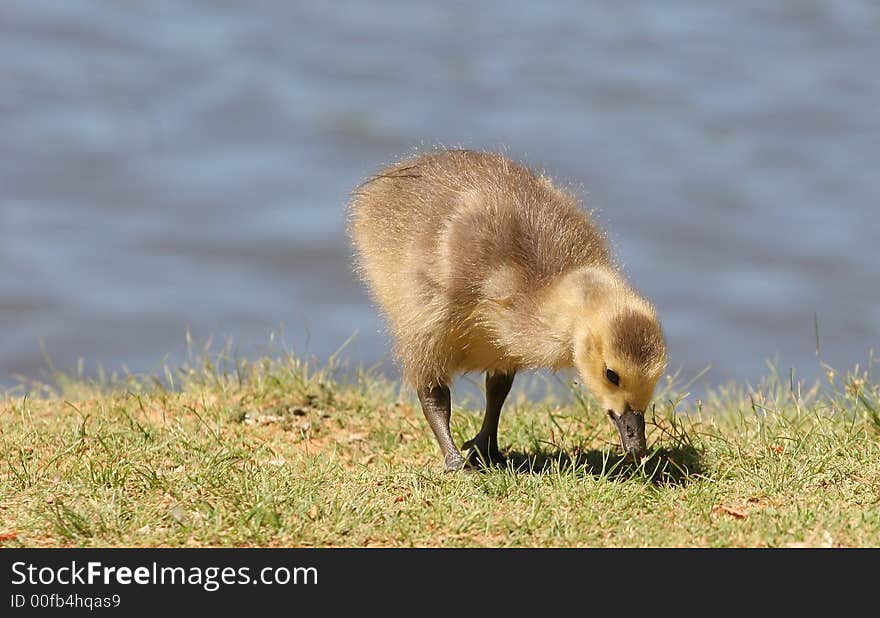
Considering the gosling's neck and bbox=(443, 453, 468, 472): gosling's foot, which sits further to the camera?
bbox=(443, 453, 468, 472): gosling's foot

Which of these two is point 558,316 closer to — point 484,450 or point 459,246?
point 459,246

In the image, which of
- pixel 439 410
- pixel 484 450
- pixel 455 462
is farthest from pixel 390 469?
pixel 484 450

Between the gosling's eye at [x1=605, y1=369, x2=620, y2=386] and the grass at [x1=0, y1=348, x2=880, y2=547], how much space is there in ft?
1.63

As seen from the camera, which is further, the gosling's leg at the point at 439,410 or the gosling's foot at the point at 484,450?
the gosling's foot at the point at 484,450

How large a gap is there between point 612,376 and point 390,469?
136 cm

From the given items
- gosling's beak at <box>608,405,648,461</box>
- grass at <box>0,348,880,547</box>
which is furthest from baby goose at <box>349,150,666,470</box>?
grass at <box>0,348,880,547</box>

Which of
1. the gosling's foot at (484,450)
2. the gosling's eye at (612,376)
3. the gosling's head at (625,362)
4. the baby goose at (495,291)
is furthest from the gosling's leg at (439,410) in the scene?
the gosling's eye at (612,376)

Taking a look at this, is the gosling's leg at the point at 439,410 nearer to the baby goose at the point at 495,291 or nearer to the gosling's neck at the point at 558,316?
the baby goose at the point at 495,291

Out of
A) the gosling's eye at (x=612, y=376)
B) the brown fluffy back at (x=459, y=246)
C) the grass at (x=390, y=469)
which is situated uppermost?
the brown fluffy back at (x=459, y=246)

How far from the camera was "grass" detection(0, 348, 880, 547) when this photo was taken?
18.9ft

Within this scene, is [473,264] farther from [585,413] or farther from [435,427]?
[585,413]

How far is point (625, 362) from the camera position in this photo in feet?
20.8

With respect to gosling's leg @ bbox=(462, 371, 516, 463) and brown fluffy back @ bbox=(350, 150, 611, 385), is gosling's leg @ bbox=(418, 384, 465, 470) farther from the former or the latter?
gosling's leg @ bbox=(462, 371, 516, 463)

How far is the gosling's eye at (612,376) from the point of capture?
6.43 m
